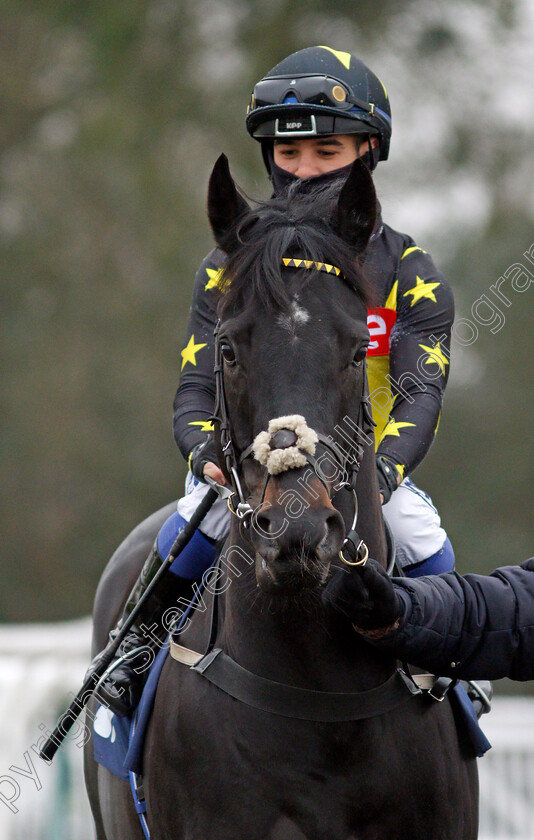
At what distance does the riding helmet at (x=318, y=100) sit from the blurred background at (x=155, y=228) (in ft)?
40.1

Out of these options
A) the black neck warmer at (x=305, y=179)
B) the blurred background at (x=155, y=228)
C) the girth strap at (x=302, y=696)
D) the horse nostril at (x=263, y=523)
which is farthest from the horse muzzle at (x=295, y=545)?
the blurred background at (x=155, y=228)

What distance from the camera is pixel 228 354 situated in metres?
3.00

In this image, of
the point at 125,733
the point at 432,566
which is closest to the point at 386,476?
the point at 432,566

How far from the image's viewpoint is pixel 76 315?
60.5 ft

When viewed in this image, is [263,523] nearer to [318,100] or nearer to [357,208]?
[357,208]

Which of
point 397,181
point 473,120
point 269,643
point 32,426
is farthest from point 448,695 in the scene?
point 32,426

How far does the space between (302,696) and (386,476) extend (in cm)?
71

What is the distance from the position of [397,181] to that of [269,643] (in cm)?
1358

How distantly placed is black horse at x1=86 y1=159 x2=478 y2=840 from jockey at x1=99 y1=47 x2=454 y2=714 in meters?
0.45

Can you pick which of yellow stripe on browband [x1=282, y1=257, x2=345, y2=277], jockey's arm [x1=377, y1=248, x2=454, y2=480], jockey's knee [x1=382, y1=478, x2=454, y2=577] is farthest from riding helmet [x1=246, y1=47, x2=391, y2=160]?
jockey's knee [x1=382, y1=478, x2=454, y2=577]

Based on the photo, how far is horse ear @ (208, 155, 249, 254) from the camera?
3189mm

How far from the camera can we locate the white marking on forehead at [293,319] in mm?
2885

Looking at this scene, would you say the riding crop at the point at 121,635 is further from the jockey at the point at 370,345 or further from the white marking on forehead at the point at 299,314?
the white marking on forehead at the point at 299,314

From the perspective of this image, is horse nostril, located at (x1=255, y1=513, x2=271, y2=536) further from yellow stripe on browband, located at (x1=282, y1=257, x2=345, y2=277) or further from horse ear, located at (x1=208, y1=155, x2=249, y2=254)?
horse ear, located at (x1=208, y1=155, x2=249, y2=254)
